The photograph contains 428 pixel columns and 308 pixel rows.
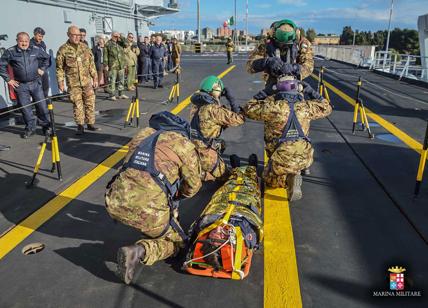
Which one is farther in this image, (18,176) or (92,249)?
(18,176)

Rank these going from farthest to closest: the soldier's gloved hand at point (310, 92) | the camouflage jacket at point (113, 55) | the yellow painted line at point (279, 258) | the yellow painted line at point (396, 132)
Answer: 1. the camouflage jacket at point (113, 55)
2. the yellow painted line at point (396, 132)
3. the soldier's gloved hand at point (310, 92)
4. the yellow painted line at point (279, 258)

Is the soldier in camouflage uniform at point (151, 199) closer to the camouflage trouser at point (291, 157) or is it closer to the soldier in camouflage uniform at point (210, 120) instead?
the soldier in camouflage uniform at point (210, 120)

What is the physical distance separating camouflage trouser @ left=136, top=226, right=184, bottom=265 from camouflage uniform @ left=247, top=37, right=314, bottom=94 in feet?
11.5

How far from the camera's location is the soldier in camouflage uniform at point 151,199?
3.07 metres

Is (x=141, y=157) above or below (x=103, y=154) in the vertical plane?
above

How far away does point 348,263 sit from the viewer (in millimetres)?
3395

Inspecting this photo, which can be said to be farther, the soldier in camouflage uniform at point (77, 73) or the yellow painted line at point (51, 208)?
the soldier in camouflage uniform at point (77, 73)

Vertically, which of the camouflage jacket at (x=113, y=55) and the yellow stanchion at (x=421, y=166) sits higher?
the camouflage jacket at (x=113, y=55)

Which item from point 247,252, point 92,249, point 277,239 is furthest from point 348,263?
point 92,249

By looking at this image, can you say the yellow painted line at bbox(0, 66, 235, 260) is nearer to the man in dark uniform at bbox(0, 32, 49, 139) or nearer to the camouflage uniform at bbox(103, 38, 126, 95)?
the man in dark uniform at bbox(0, 32, 49, 139)

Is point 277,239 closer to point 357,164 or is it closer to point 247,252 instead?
point 247,252

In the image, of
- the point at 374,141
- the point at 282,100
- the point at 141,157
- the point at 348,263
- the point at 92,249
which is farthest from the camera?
the point at 374,141

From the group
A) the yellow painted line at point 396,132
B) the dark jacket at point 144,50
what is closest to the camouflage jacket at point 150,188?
the yellow painted line at point 396,132

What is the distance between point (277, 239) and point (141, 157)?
1.74 m
